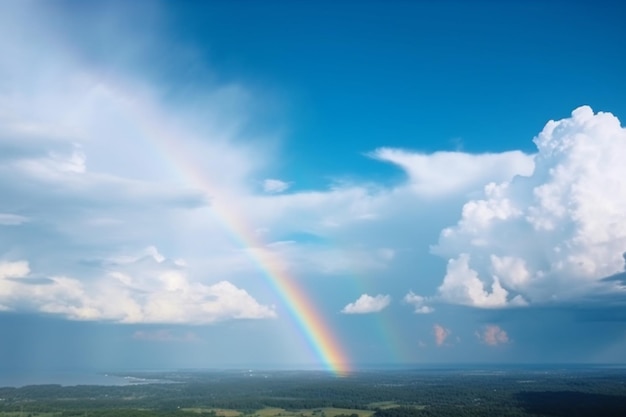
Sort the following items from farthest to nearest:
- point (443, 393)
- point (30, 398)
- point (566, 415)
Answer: point (443, 393) → point (30, 398) → point (566, 415)

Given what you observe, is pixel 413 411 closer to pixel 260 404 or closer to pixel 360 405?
pixel 360 405

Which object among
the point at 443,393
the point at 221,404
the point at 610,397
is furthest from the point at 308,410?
the point at 610,397

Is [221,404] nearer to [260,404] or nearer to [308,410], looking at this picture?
[260,404]

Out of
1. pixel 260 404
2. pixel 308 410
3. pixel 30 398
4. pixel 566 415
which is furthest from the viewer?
pixel 30 398

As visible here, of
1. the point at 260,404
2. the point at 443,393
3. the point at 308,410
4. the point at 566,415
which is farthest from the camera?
the point at 443,393

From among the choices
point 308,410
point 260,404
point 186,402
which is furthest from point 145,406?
point 308,410

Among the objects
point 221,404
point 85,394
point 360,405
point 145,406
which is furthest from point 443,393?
point 85,394

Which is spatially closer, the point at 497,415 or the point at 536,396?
the point at 497,415

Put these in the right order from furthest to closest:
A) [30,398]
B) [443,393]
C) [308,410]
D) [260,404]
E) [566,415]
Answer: [443,393], [30,398], [260,404], [308,410], [566,415]

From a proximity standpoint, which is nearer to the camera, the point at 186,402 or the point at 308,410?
the point at 308,410
